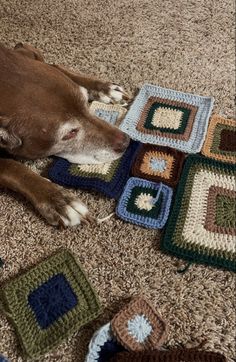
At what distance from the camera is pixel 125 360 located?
3.01 ft

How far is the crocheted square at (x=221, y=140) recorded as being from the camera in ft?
4.23

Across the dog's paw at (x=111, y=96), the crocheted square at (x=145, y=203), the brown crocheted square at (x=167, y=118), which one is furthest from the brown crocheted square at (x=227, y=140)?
the dog's paw at (x=111, y=96)

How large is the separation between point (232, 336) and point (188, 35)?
123 cm

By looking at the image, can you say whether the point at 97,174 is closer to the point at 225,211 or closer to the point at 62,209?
the point at 62,209

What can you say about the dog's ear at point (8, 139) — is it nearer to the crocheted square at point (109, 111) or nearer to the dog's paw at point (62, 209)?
the dog's paw at point (62, 209)

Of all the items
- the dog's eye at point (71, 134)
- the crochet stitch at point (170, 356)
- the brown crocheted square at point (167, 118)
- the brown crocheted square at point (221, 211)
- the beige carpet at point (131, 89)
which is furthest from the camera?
the brown crocheted square at point (167, 118)

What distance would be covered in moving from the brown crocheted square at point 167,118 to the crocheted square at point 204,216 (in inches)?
4.8

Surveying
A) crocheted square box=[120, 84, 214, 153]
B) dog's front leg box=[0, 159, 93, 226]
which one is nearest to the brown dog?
dog's front leg box=[0, 159, 93, 226]

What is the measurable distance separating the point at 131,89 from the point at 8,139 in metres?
0.54

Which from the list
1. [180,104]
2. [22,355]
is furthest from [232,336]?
[180,104]

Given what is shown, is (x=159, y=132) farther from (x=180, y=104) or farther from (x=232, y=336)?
(x=232, y=336)

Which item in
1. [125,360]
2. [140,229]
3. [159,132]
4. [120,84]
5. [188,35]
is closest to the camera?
[125,360]

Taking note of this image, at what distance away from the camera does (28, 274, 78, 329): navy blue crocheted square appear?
3.31 feet

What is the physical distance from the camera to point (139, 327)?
0.97 metres
